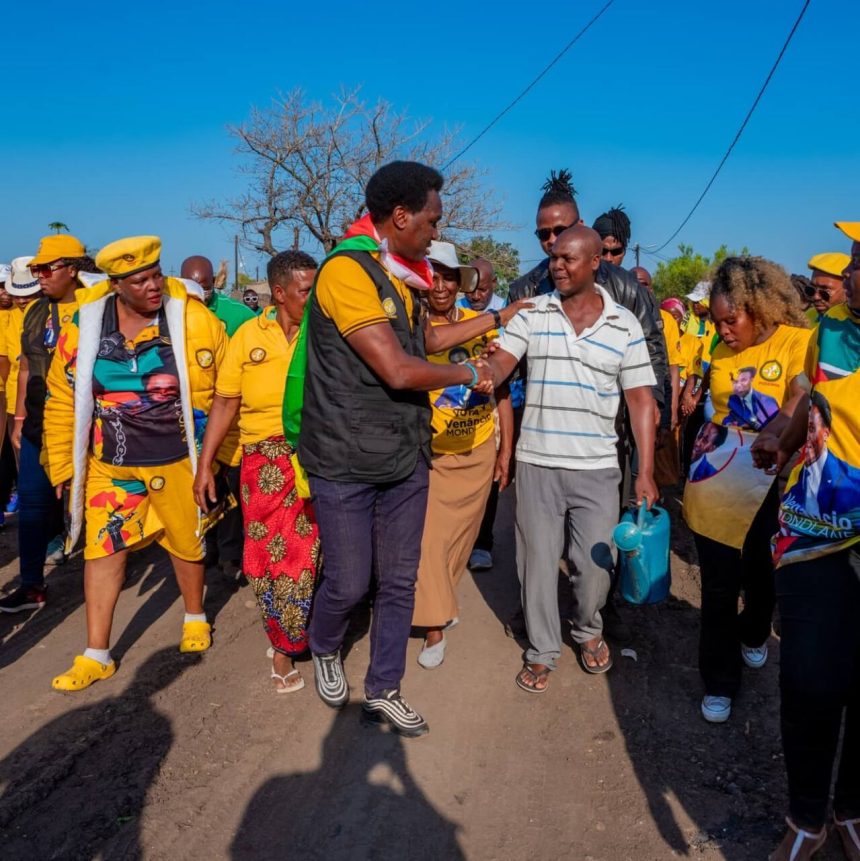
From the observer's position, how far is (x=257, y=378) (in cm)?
391

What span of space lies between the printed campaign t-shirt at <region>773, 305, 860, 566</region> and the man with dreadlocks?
10.9 ft

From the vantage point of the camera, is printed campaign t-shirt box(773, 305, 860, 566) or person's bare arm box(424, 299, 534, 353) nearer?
printed campaign t-shirt box(773, 305, 860, 566)

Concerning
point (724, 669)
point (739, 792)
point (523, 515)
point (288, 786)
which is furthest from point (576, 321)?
point (288, 786)

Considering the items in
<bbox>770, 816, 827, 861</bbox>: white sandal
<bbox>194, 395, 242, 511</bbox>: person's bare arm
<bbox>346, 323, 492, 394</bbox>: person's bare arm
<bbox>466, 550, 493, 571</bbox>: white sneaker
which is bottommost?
<bbox>466, 550, 493, 571</bbox>: white sneaker

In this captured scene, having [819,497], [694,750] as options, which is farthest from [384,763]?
[819,497]

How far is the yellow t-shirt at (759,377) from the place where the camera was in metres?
3.42

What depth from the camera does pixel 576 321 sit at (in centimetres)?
378

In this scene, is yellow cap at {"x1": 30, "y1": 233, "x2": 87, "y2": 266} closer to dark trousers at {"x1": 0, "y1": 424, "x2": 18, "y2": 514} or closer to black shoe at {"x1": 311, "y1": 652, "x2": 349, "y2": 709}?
dark trousers at {"x1": 0, "y1": 424, "x2": 18, "y2": 514}

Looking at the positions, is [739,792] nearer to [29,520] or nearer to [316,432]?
[316,432]

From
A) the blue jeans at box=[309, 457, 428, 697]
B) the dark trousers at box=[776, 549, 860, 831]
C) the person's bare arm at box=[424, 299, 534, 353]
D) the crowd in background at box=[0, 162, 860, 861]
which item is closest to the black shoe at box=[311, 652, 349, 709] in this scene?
the crowd in background at box=[0, 162, 860, 861]

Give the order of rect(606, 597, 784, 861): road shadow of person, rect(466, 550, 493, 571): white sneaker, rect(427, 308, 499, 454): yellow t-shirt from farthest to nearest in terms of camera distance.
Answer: rect(466, 550, 493, 571): white sneaker, rect(427, 308, 499, 454): yellow t-shirt, rect(606, 597, 784, 861): road shadow of person

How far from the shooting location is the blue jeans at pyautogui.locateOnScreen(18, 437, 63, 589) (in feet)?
16.2

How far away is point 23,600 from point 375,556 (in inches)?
110

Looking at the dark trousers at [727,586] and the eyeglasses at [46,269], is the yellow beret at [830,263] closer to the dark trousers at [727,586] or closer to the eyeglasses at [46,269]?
the dark trousers at [727,586]
